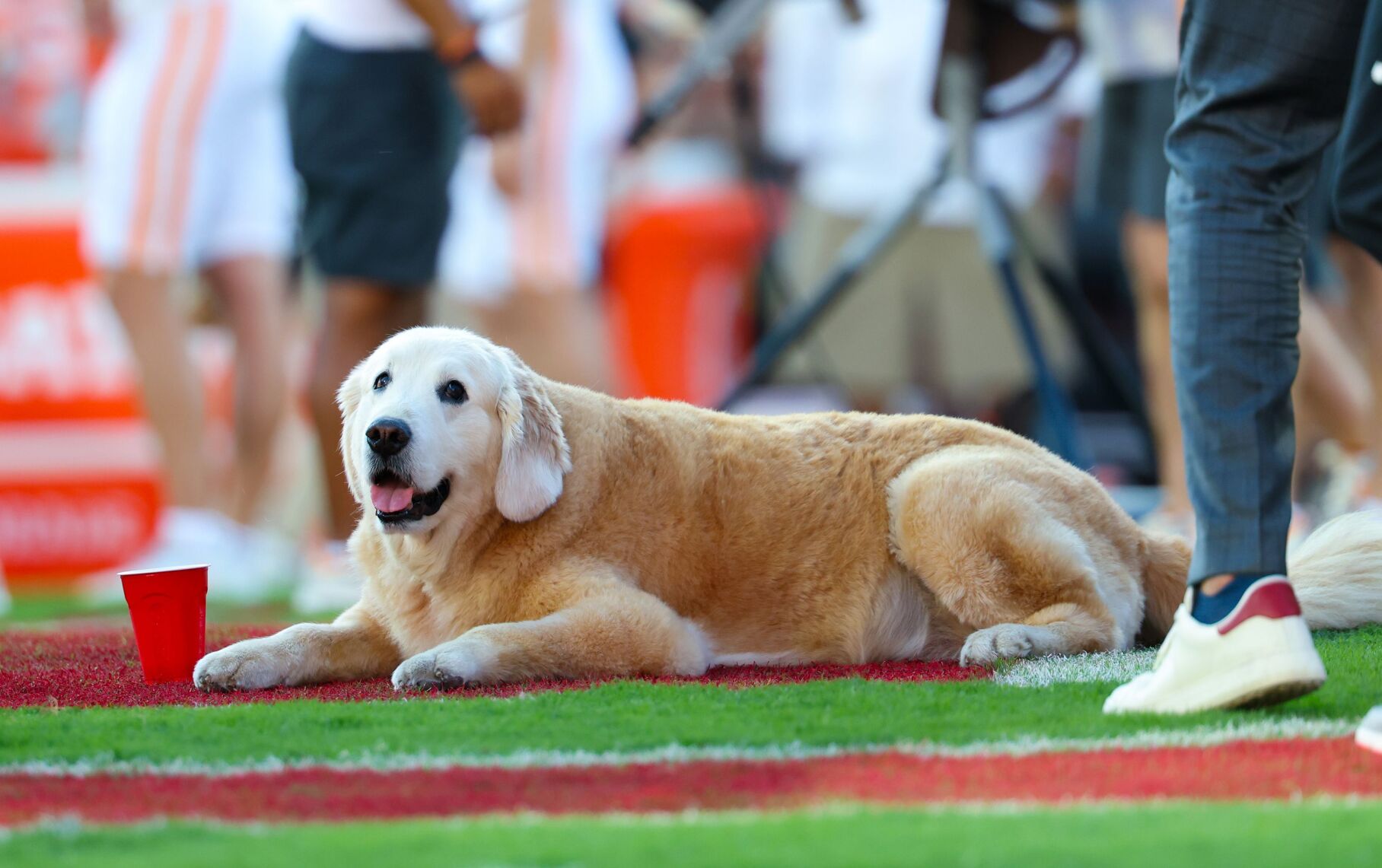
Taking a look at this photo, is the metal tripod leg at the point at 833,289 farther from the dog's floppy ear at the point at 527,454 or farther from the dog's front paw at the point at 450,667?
the dog's front paw at the point at 450,667

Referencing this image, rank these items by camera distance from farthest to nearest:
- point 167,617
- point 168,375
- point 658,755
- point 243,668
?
point 168,375, point 167,617, point 243,668, point 658,755

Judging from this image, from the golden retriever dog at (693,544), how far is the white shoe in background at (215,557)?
10.7 feet

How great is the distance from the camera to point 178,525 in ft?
23.7

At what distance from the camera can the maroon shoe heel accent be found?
271 centimetres

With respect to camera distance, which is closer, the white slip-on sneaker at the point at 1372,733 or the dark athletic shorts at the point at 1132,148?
the white slip-on sneaker at the point at 1372,733

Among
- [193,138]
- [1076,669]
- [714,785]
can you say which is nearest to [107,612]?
[193,138]

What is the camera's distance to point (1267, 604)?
107 inches

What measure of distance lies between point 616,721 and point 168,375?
509 cm

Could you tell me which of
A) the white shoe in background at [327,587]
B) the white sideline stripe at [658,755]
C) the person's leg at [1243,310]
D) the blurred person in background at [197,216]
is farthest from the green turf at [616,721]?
the blurred person in background at [197,216]

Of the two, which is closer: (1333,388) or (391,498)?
(391,498)

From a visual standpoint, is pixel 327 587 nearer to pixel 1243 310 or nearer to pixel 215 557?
pixel 215 557

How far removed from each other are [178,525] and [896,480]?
419 centimetres

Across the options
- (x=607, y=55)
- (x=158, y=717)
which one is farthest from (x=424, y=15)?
(x=158, y=717)

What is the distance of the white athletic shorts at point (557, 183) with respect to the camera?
7566mm
